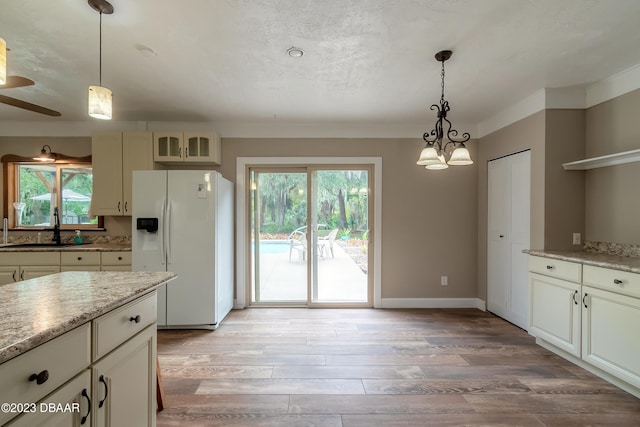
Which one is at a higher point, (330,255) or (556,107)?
(556,107)

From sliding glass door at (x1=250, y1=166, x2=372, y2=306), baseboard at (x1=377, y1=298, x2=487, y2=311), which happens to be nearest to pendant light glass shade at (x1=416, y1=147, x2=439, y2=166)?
sliding glass door at (x1=250, y1=166, x2=372, y2=306)

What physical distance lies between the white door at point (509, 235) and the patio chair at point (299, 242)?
7.70 feet

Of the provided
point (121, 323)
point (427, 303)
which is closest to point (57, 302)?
point (121, 323)

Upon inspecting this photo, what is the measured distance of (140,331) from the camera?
1387 millimetres

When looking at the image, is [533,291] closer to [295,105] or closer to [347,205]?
[347,205]

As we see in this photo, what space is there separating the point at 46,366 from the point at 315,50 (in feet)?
7.23

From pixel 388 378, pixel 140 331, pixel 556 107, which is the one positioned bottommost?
pixel 388 378

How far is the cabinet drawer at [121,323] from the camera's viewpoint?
1.11 meters

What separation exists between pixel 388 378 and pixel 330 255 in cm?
186

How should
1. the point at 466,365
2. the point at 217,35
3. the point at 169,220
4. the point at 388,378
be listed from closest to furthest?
the point at 217,35, the point at 388,378, the point at 466,365, the point at 169,220

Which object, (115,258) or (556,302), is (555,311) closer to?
(556,302)

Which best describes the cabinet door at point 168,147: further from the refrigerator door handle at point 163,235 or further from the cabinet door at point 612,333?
the cabinet door at point 612,333

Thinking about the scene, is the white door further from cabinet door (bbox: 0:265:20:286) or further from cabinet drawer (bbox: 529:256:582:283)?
cabinet door (bbox: 0:265:20:286)

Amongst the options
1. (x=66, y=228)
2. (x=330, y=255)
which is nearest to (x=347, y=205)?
(x=330, y=255)
